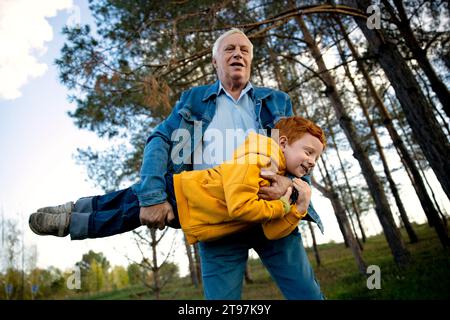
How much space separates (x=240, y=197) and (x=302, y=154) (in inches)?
17.0

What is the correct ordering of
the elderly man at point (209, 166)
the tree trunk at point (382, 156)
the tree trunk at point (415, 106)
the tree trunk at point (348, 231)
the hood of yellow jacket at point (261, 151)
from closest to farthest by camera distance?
the hood of yellow jacket at point (261, 151) < the elderly man at point (209, 166) < the tree trunk at point (415, 106) < the tree trunk at point (348, 231) < the tree trunk at point (382, 156)

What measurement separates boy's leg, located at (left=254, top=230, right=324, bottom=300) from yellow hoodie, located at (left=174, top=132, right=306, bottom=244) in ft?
0.53

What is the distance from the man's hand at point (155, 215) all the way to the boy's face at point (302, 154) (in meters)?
0.63

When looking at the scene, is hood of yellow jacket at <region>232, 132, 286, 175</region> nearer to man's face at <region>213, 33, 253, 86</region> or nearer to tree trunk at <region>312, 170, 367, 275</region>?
man's face at <region>213, 33, 253, 86</region>

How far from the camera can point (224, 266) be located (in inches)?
59.3

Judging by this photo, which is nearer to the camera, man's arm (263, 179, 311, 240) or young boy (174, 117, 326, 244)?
young boy (174, 117, 326, 244)

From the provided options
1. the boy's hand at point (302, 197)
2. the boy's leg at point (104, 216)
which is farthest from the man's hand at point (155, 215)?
the boy's hand at point (302, 197)

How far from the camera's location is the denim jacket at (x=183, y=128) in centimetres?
150

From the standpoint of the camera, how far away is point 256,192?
131 cm

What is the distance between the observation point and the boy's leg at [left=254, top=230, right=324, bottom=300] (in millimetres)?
1482

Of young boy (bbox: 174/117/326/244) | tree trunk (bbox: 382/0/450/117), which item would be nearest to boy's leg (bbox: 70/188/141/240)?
young boy (bbox: 174/117/326/244)

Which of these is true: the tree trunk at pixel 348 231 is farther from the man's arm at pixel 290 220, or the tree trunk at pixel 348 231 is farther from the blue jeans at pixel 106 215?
the blue jeans at pixel 106 215

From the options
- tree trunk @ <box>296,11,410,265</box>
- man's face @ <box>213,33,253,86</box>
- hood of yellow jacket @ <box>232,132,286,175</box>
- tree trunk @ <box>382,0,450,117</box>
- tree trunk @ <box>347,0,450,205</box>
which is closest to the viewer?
hood of yellow jacket @ <box>232,132,286,175</box>
